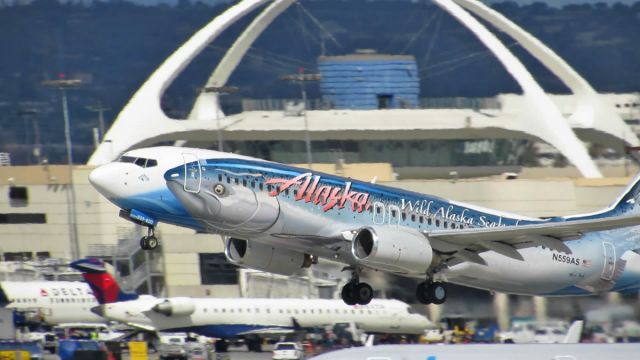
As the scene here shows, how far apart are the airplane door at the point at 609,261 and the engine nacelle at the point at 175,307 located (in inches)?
906

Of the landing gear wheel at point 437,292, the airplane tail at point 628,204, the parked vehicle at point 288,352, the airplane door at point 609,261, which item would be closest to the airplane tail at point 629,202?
the airplane tail at point 628,204

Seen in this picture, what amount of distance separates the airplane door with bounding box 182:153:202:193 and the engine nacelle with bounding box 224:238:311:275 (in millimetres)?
4753

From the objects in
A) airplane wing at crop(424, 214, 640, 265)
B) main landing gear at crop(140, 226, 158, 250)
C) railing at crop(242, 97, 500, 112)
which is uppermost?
railing at crop(242, 97, 500, 112)

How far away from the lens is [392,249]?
44375 mm

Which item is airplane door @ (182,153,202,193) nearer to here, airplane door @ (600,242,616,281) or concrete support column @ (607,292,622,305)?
airplane door @ (600,242,616,281)

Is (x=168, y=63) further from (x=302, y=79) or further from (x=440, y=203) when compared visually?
(x=440, y=203)

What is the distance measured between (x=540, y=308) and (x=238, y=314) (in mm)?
16116

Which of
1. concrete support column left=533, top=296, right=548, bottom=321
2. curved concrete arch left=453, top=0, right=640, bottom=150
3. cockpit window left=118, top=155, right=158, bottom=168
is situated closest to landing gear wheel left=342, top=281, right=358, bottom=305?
cockpit window left=118, top=155, right=158, bottom=168

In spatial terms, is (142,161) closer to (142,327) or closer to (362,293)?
(362,293)

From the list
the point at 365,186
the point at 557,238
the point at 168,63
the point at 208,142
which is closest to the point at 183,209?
the point at 365,186

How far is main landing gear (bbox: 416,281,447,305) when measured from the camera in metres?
46.4

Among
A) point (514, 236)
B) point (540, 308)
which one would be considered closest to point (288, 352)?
point (540, 308)

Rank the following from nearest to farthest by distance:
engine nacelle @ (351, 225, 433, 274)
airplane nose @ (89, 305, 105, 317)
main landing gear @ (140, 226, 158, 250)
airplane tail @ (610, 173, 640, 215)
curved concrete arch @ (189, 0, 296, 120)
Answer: main landing gear @ (140, 226, 158, 250) → engine nacelle @ (351, 225, 433, 274) → airplane tail @ (610, 173, 640, 215) → airplane nose @ (89, 305, 105, 317) → curved concrete arch @ (189, 0, 296, 120)

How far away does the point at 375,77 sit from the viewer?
139 m
